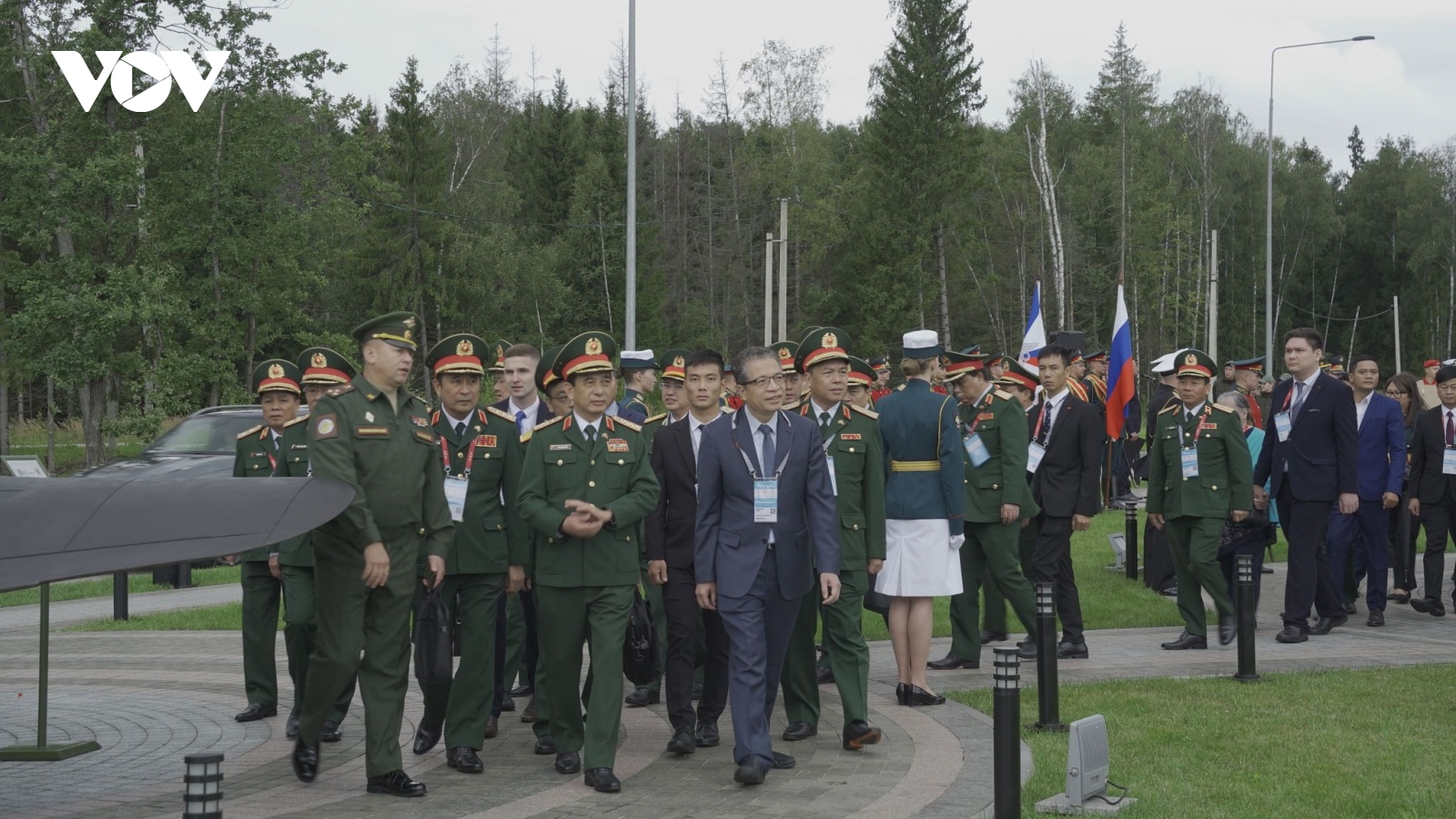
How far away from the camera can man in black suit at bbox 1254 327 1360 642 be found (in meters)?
11.8

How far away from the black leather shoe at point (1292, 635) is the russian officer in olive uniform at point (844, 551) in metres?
5.07

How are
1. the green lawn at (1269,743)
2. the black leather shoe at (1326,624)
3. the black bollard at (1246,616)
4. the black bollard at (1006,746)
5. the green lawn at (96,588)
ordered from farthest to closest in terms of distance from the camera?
the green lawn at (96,588) → the black leather shoe at (1326,624) → the black bollard at (1246,616) → the green lawn at (1269,743) → the black bollard at (1006,746)

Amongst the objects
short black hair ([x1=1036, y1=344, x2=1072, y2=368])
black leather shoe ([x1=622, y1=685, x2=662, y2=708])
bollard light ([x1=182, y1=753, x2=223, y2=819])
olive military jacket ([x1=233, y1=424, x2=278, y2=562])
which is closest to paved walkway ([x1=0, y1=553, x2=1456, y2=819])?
black leather shoe ([x1=622, y1=685, x2=662, y2=708])

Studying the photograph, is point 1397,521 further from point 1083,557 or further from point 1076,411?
point 1076,411

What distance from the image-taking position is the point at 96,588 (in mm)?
17375

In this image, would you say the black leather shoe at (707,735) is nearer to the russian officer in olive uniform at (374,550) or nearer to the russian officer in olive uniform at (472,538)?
the russian officer in olive uniform at (472,538)

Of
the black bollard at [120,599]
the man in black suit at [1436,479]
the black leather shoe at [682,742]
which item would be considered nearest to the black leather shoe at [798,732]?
the black leather shoe at [682,742]

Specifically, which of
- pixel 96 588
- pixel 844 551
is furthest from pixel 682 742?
pixel 96 588

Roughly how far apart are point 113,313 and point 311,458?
24592 millimetres

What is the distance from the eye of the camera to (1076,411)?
1118 centimetres

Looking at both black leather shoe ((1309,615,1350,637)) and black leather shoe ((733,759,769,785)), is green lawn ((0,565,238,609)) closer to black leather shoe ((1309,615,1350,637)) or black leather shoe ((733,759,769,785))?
black leather shoe ((733,759,769,785))

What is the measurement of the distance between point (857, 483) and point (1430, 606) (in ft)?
26.1

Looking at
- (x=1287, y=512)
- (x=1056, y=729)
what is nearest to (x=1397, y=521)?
(x=1287, y=512)

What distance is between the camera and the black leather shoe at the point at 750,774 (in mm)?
7035
